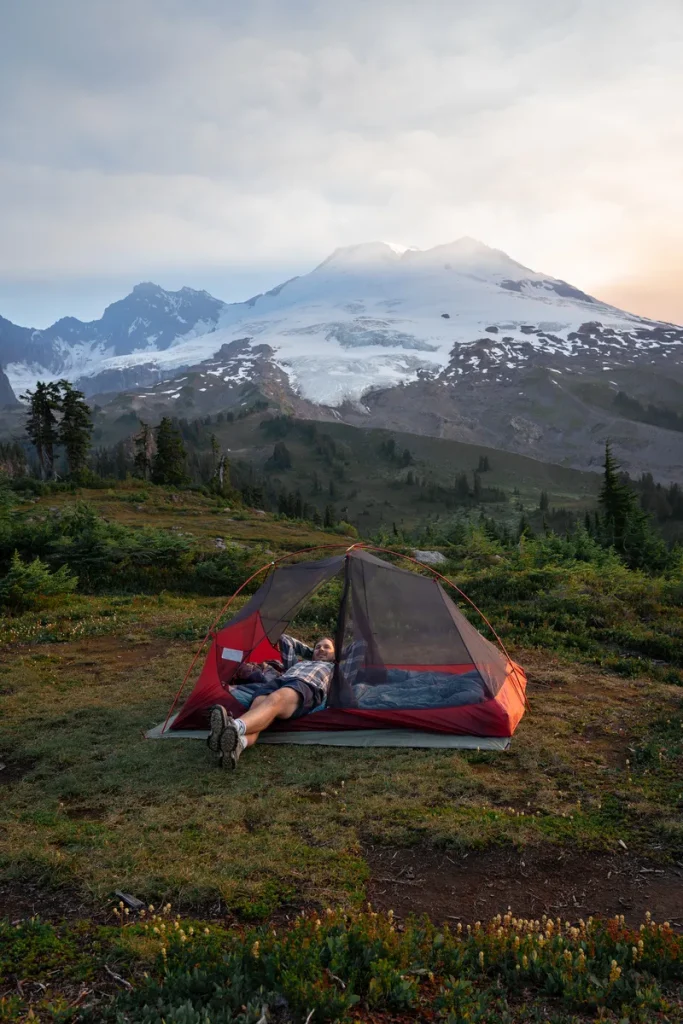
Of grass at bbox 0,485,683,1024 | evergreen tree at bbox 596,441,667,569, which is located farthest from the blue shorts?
evergreen tree at bbox 596,441,667,569

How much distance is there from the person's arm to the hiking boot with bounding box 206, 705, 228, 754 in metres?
3.08

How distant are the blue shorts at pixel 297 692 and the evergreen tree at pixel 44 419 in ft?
194

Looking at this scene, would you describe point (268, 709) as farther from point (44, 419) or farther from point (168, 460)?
point (168, 460)

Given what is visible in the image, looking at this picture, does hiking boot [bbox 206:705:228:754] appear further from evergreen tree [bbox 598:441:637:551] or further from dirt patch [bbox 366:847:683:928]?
evergreen tree [bbox 598:441:637:551]

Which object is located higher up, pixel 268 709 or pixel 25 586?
pixel 268 709

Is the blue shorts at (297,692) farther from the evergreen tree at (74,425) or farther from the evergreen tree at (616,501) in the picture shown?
the evergreen tree at (74,425)

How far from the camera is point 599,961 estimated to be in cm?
511

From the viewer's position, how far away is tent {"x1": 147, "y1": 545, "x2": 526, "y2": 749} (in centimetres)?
1041

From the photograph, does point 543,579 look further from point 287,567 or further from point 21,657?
point 21,657

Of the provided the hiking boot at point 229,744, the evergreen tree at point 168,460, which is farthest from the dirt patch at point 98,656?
the evergreen tree at point 168,460

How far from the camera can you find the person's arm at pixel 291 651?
12.4 meters

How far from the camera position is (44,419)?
6569 centimetres

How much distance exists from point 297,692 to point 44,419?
63.1 meters

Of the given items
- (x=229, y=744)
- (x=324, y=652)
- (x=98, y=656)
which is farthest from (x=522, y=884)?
(x=98, y=656)
